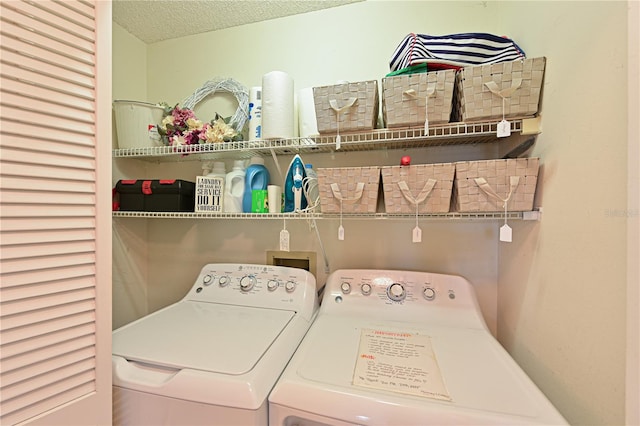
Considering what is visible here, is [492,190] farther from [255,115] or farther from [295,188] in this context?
[255,115]

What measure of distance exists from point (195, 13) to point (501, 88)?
5.08ft

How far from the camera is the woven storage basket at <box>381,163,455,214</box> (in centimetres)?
93

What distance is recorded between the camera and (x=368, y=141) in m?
1.04

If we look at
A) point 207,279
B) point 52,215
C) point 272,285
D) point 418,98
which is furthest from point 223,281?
point 418,98

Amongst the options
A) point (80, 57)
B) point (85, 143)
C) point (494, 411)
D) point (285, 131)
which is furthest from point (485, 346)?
point (80, 57)

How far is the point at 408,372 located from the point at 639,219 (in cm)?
59

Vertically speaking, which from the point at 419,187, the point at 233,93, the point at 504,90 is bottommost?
the point at 419,187

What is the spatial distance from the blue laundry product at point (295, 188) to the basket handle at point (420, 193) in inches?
17.4

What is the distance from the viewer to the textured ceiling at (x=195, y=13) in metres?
1.34

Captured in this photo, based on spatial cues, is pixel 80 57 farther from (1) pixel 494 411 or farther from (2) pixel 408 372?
(1) pixel 494 411

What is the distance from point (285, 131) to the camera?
1.14m

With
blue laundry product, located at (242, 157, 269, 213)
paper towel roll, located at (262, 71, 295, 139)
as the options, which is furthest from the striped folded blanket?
blue laundry product, located at (242, 157, 269, 213)

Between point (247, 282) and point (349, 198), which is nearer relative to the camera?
point (349, 198)

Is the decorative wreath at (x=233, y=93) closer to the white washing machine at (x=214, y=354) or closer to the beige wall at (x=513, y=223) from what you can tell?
the beige wall at (x=513, y=223)
